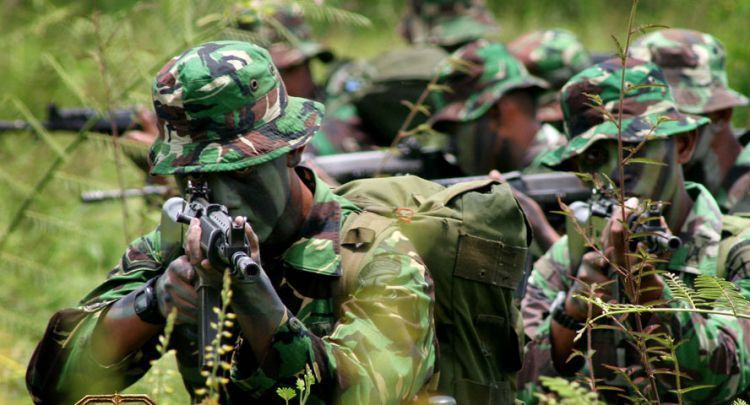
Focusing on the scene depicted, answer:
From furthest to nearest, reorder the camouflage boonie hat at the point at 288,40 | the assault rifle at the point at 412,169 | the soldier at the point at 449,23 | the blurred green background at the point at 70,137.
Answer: the soldier at the point at 449,23 → the camouflage boonie hat at the point at 288,40 → the assault rifle at the point at 412,169 → the blurred green background at the point at 70,137

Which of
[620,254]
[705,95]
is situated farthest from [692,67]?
[620,254]

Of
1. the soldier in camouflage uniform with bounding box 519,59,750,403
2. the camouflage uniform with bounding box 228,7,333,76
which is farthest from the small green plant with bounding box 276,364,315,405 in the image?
the camouflage uniform with bounding box 228,7,333,76

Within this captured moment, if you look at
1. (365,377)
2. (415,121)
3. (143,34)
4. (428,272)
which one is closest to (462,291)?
(428,272)

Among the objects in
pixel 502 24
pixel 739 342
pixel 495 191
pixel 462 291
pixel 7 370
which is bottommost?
pixel 502 24

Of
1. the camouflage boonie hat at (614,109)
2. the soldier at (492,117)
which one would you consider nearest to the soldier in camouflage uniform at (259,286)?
the camouflage boonie hat at (614,109)

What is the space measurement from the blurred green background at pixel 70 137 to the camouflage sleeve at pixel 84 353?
235 mm

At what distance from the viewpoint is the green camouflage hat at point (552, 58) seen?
30.1 ft

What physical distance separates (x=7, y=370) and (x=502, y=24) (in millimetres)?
7986

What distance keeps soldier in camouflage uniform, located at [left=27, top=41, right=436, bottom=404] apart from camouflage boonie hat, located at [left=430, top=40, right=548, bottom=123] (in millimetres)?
3328

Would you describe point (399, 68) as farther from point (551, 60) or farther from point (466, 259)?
point (466, 259)

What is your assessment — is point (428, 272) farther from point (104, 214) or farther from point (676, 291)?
point (104, 214)

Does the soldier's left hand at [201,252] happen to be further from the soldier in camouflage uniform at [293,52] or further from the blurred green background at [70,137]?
the soldier in camouflage uniform at [293,52]

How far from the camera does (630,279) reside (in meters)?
3.77

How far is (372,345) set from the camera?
372cm
